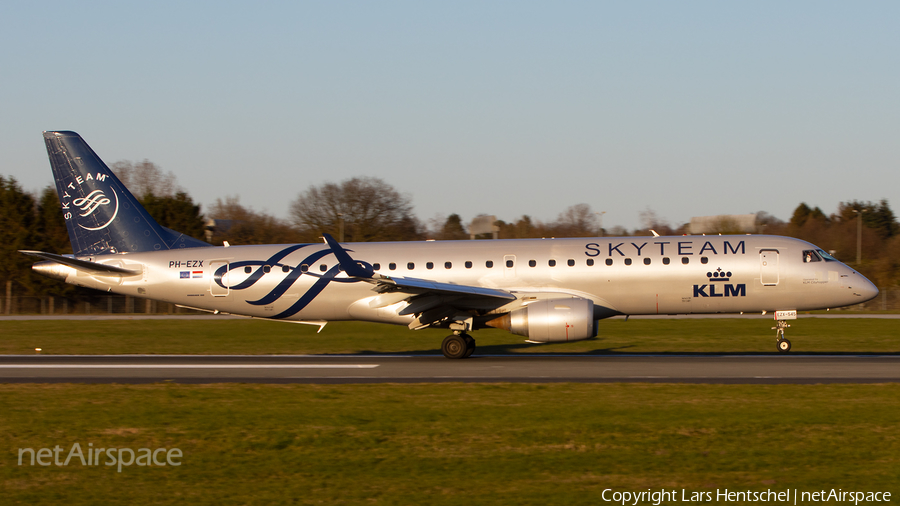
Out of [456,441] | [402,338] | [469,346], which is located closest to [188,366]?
[469,346]

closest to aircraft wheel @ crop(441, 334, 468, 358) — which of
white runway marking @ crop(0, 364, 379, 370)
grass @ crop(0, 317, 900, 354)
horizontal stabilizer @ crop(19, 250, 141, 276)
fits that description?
white runway marking @ crop(0, 364, 379, 370)

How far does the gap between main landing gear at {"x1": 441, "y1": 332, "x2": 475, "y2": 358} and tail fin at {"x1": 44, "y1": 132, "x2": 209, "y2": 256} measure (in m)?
9.92

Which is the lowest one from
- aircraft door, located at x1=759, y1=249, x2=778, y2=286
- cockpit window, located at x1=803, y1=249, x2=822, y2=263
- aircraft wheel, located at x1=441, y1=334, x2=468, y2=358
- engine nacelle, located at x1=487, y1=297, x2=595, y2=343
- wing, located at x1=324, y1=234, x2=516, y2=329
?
aircraft wheel, located at x1=441, y1=334, x2=468, y2=358

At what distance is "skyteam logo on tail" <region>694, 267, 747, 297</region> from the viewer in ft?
73.0

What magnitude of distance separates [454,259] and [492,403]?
9765 millimetres

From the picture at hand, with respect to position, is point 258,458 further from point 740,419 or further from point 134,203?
point 134,203

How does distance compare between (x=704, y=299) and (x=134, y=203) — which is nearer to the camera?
(x=704, y=299)

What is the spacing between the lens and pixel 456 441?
11.1m

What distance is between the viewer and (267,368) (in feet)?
67.9

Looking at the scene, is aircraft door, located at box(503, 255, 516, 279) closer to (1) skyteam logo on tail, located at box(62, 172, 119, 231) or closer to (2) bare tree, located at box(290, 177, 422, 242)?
(1) skyteam logo on tail, located at box(62, 172, 119, 231)

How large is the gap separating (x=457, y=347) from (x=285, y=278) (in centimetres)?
580

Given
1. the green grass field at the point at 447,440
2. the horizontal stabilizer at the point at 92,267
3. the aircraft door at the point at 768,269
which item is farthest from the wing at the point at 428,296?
the horizontal stabilizer at the point at 92,267

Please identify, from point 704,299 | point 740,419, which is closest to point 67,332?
point 704,299

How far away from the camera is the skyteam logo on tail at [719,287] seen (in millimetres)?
22250
